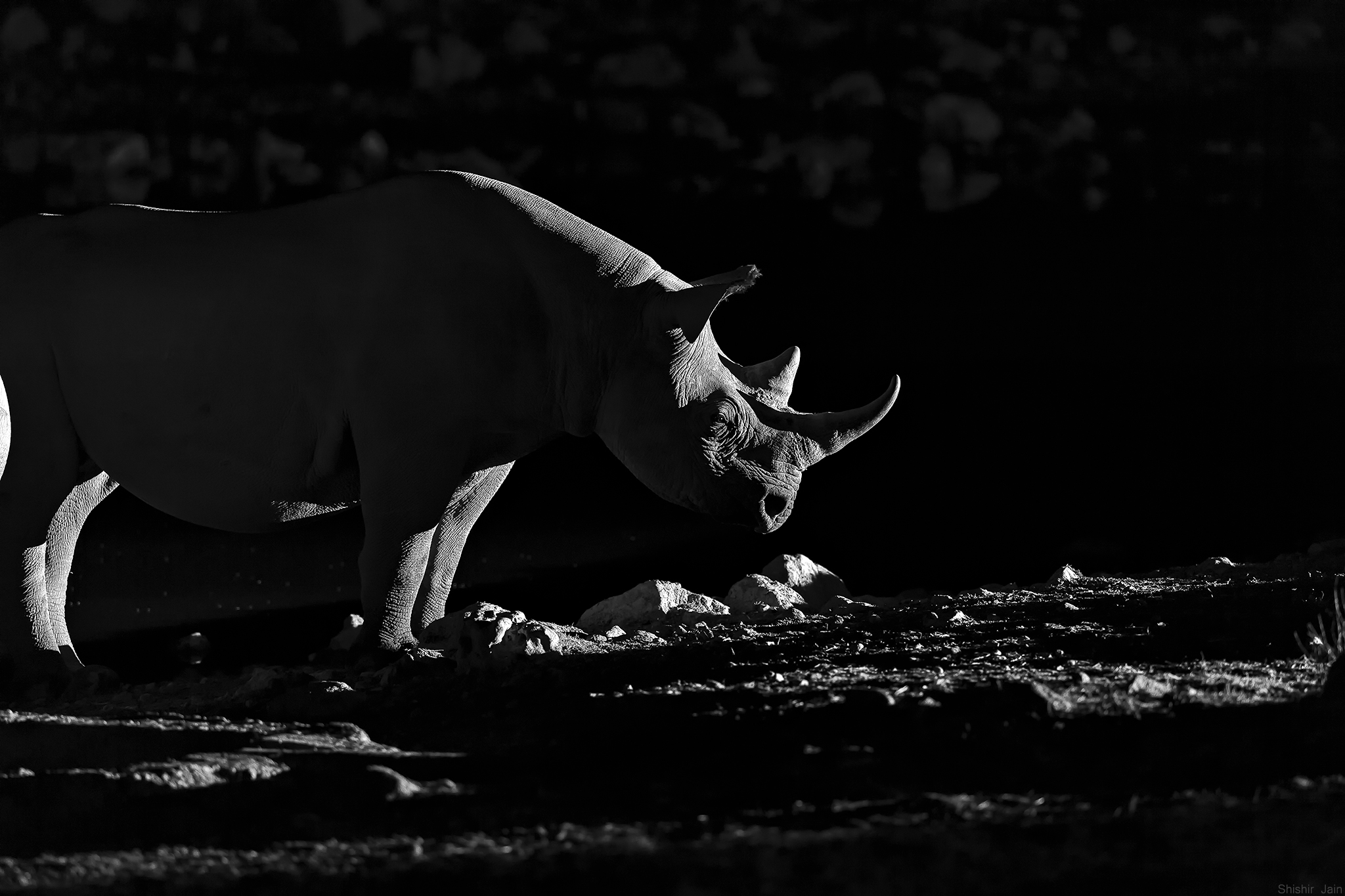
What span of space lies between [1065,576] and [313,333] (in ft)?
9.76

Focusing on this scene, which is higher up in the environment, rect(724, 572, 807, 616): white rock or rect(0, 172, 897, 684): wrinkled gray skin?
rect(0, 172, 897, 684): wrinkled gray skin

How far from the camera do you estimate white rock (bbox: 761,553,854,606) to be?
5527mm

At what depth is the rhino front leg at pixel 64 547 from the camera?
4641mm

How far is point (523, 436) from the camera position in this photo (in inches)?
171

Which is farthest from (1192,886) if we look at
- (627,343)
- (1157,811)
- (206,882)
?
(627,343)

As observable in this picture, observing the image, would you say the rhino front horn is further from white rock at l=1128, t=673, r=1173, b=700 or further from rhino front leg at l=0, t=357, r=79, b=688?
rhino front leg at l=0, t=357, r=79, b=688

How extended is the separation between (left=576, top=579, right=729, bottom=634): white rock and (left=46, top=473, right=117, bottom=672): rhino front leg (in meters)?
1.61

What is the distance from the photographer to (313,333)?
13.7 feet

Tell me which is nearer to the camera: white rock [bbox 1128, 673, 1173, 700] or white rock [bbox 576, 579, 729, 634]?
white rock [bbox 1128, 673, 1173, 700]

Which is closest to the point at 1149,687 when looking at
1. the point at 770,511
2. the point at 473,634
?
the point at 770,511

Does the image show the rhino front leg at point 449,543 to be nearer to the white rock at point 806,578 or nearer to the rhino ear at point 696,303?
the rhino ear at point 696,303

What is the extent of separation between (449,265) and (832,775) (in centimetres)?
199

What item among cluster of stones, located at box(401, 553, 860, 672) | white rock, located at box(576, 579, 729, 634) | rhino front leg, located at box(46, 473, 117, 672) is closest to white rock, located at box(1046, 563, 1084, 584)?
cluster of stones, located at box(401, 553, 860, 672)

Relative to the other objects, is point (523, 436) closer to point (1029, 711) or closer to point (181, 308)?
point (181, 308)
